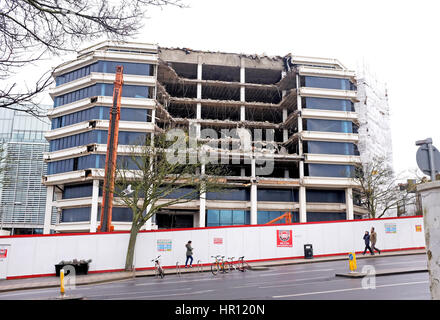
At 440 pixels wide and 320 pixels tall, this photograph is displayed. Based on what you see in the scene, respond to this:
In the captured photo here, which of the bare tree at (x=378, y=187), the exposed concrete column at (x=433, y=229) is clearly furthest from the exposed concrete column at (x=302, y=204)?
the exposed concrete column at (x=433, y=229)

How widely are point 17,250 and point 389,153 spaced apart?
51.2 m

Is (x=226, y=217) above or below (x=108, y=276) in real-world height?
above

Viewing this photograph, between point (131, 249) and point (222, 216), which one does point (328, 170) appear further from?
point (131, 249)

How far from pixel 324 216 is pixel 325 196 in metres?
2.56

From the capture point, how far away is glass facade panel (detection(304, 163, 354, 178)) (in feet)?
147

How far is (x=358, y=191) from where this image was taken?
48.3 meters

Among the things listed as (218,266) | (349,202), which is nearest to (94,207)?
(218,266)

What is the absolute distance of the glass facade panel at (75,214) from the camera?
4075cm

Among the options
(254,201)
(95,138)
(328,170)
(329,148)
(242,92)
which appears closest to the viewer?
(95,138)

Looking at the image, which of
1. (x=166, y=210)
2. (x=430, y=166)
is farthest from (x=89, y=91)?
(x=430, y=166)

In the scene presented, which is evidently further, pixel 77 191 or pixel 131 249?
pixel 77 191

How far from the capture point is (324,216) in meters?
46.2

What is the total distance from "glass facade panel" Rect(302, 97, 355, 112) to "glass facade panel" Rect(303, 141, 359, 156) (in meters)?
4.54

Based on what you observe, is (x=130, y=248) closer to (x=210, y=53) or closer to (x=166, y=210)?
(x=166, y=210)
